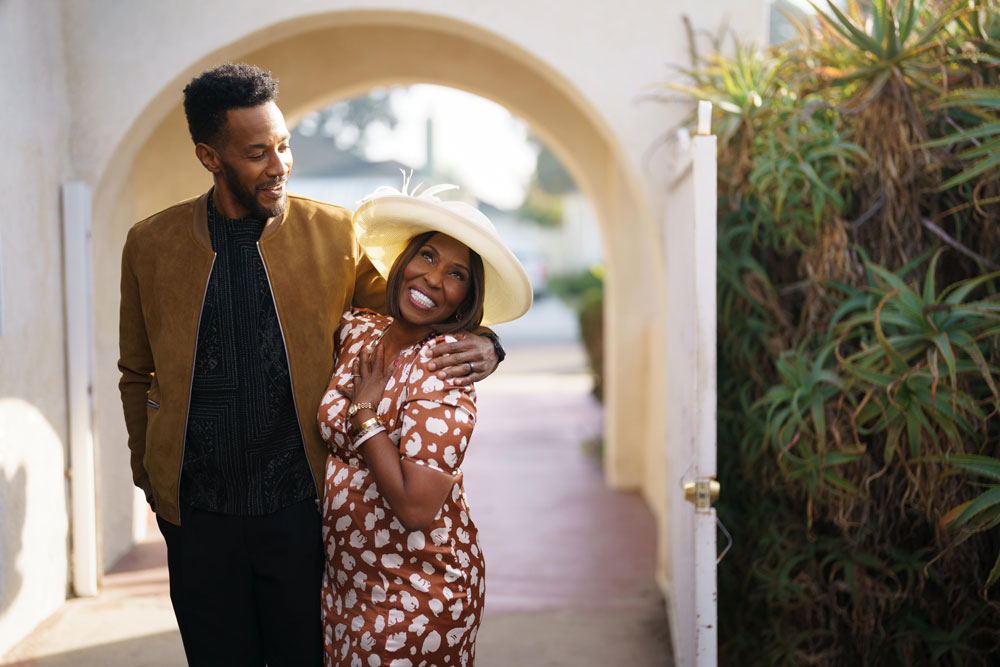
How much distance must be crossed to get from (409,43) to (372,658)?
5256 mm

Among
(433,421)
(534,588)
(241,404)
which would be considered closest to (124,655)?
(534,588)

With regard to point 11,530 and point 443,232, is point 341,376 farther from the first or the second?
point 11,530

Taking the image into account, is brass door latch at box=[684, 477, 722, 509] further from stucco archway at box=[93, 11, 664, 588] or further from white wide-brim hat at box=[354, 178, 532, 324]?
stucco archway at box=[93, 11, 664, 588]

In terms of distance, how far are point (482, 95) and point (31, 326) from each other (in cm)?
379

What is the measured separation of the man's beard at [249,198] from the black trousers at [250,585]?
707mm

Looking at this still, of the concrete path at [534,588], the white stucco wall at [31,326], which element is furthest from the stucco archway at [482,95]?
the white stucco wall at [31,326]

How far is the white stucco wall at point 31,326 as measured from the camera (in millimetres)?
3908

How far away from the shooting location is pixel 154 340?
95.4 inches

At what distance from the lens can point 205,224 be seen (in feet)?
8.02

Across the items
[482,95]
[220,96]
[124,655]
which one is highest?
[482,95]

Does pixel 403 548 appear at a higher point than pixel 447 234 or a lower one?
lower

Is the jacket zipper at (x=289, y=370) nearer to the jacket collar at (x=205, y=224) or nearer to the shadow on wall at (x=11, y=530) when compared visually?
the jacket collar at (x=205, y=224)

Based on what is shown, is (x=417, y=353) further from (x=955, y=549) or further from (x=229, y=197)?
(x=955, y=549)

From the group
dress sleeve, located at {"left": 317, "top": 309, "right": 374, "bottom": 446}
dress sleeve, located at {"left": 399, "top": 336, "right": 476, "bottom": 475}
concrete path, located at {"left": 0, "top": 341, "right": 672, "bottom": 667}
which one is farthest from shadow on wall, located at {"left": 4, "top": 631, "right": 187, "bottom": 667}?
dress sleeve, located at {"left": 399, "top": 336, "right": 476, "bottom": 475}
